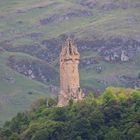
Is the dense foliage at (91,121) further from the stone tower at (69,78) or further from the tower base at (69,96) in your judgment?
the stone tower at (69,78)

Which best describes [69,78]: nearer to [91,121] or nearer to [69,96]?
[69,96]

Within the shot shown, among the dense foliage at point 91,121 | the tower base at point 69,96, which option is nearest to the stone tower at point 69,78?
the tower base at point 69,96

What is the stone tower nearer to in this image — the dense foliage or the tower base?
the tower base

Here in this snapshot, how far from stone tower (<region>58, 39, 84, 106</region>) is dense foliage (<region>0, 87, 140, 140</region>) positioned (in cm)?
166

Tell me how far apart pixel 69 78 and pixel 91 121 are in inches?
457

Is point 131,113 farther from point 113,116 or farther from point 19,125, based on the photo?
point 19,125

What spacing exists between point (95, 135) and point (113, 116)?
461 cm

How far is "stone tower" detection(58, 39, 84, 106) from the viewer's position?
164875 mm

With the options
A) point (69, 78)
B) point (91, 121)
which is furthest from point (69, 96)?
point (91, 121)

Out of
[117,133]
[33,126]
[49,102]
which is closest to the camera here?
[117,133]

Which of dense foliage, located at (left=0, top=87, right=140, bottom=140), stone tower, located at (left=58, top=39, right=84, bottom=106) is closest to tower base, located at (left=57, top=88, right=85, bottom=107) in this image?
stone tower, located at (left=58, top=39, right=84, bottom=106)

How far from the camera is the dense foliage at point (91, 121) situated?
506 feet

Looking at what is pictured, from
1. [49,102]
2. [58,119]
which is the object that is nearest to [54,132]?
[58,119]

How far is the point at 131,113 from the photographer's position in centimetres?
15700
